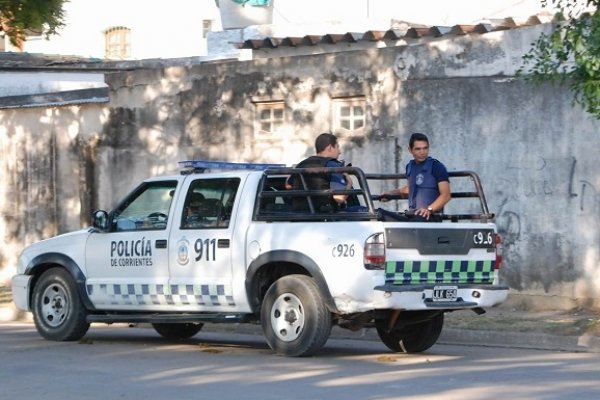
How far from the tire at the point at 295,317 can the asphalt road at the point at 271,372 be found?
0.54 ft

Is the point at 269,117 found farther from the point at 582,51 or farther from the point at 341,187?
the point at 582,51

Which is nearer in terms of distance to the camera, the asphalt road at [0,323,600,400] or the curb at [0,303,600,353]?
the asphalt road at [0,323,600,400]

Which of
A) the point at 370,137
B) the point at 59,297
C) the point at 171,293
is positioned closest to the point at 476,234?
the point at 171,293

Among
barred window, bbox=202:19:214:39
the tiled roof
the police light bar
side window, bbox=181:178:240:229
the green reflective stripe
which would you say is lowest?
the green reflective stripe

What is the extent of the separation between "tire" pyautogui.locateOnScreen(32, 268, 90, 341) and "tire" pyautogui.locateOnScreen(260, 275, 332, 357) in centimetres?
240

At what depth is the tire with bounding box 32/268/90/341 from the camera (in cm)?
1307

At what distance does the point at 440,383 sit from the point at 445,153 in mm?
7114

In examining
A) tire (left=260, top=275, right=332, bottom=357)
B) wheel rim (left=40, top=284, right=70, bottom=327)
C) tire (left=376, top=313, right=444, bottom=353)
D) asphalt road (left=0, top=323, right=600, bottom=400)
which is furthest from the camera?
wheel rim (left=40, top=284, right=70, bottom=327)

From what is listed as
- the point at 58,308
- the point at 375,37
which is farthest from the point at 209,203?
the point at 375,37

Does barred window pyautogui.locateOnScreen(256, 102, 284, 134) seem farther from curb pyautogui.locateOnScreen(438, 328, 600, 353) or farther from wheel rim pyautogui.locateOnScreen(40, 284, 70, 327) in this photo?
wheel rim pyautogui.locateOnScreen(40, 284, 70, 327)

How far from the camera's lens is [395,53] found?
56.1 feet

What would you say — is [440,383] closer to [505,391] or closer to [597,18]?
[505,391]

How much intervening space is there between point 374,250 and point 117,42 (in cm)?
3676

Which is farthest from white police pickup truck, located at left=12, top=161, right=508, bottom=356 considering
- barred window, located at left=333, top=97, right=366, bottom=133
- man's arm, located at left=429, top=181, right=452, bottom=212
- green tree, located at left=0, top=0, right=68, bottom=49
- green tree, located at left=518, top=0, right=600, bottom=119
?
barred window, located at left=333, top=97, right=366, bottom=133
